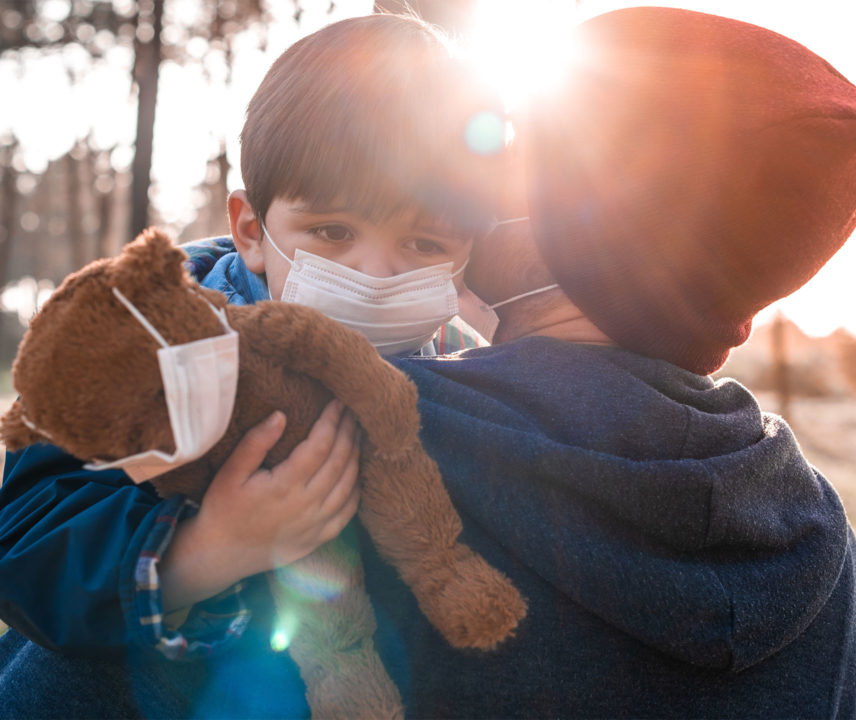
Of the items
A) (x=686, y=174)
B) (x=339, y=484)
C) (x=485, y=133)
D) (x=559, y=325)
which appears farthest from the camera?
(x=485, y=133)

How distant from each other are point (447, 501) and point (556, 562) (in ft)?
0.78

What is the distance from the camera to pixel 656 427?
1.31 m

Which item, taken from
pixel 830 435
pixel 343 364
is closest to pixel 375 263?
pixel 343 364

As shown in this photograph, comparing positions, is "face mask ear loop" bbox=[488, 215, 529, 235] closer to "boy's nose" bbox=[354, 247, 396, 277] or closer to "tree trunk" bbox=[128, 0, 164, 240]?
"boy's nose" bbox=[354, 247, 396, 277]

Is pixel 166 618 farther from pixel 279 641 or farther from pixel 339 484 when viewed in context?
pixel 339 484

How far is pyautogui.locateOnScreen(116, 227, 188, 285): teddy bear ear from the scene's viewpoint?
36.0 inches

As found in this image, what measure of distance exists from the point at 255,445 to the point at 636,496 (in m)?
0.69

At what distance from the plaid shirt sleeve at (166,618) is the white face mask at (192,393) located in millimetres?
277

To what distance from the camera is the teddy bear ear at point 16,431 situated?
0.92 metres

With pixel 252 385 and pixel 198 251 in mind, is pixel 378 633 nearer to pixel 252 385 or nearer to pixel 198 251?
pixel 252 385

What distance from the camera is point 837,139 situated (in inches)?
51.9

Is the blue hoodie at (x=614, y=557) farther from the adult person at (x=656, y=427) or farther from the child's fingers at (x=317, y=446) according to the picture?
the child's fingers at (x=317, y=446)

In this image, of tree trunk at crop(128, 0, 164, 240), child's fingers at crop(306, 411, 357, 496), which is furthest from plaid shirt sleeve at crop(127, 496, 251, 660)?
tree trunk at crop(128, 0, 164, 240)

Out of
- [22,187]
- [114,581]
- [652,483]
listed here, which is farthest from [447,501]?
[22,187]
